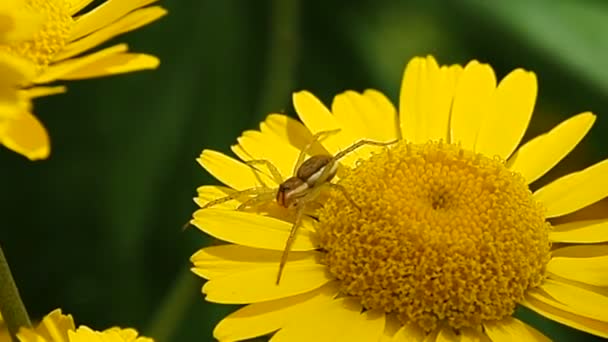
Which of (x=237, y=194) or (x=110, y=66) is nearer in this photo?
(x=110, y=66)

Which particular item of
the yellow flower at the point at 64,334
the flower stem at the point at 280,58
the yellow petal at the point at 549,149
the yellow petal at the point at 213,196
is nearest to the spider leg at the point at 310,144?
the yellow petal at the point at 213,196

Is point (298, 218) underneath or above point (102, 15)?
underneath

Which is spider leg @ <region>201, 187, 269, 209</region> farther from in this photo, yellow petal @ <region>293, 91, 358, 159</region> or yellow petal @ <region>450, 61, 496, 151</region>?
yellow petal @ <region>450, 61, 496, 151</region>

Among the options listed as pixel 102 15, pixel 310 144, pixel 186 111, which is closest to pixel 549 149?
pixel 310 144

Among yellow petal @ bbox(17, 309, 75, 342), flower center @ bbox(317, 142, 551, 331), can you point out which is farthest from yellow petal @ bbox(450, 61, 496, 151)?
yellow petal @ bbox(17, 309, 75, 342)

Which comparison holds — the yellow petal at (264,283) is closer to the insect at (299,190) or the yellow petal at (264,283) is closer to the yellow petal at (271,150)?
the insect at (299,190)

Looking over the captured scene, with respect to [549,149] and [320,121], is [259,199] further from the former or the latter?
[549,149]
